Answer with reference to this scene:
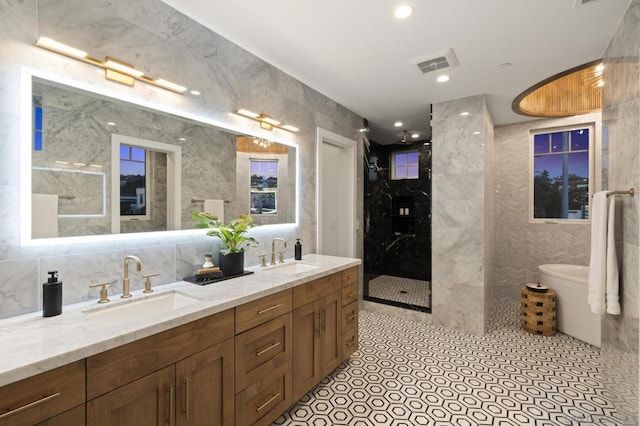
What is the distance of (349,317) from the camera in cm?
261

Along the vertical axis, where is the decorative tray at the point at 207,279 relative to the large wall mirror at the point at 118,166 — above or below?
below

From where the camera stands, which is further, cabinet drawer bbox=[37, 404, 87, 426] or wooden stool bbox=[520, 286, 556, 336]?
wooden stool bbox=[520, 286, 556, 336]

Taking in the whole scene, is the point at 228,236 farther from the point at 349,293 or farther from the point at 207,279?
the point at 349,293

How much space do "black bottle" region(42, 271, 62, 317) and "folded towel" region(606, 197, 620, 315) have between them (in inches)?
123

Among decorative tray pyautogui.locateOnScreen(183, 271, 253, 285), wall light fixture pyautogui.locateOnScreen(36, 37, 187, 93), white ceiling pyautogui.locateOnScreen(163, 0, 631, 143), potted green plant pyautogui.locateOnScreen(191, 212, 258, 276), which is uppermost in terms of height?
white ceiling pyautogui.locateOnScreen(163, 0, 631, 143)

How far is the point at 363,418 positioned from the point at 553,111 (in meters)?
4.47

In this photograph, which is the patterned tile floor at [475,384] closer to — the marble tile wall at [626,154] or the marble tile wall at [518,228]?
the marble tile wall at [626,154]

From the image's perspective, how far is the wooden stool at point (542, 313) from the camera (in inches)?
128

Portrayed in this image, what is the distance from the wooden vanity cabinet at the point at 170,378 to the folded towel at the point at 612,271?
2387 millimetres

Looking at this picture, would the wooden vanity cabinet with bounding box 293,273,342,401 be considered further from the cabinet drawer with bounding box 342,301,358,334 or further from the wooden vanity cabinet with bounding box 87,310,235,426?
the wooden vanity cabinet with bounding box 87,310,235,426

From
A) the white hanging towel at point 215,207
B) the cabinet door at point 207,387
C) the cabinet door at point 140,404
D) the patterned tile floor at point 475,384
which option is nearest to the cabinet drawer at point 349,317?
the patterned tile floor at point 475,384

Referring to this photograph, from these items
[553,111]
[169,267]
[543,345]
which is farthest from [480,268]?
[169,267]

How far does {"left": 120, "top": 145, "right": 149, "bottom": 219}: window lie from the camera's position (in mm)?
1659

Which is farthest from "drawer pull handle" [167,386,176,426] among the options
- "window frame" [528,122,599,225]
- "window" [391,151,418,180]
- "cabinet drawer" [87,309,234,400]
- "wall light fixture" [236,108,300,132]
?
"window" [391,151,418,180]
